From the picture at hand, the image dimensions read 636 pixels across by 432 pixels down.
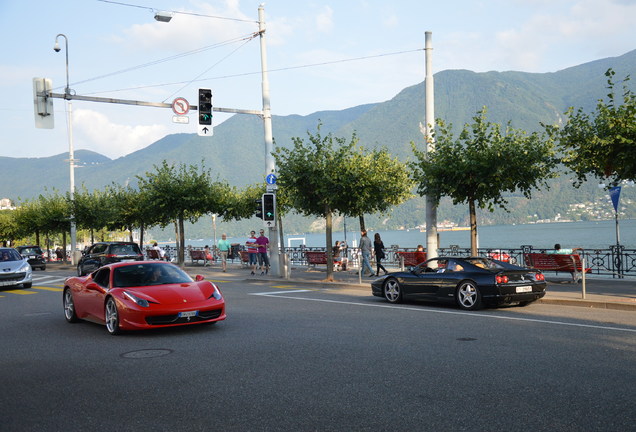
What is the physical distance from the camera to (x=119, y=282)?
11.6m

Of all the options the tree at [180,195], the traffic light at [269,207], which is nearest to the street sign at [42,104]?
the traffic light at [269,207]

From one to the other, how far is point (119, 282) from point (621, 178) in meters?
13.7

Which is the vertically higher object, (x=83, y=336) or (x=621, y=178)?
(x=621, y=178)

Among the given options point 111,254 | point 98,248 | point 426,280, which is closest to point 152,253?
point 98,248

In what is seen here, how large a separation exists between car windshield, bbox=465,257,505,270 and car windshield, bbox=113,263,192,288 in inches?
256

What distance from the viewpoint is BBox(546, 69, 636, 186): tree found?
657 inches

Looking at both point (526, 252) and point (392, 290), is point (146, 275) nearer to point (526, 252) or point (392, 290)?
point (392, 290)

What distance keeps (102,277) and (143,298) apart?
173 centimetres

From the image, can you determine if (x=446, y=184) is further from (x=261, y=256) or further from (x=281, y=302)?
(x=261, y=256)

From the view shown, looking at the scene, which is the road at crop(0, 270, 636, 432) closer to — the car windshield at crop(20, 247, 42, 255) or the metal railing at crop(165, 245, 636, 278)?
the metal railing at crop(165, 245, 636, 278)

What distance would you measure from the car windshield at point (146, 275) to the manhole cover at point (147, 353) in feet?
8.11

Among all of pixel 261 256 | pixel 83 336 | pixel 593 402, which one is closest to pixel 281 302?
pixel 83 336

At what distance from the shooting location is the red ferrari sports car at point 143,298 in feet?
35.1

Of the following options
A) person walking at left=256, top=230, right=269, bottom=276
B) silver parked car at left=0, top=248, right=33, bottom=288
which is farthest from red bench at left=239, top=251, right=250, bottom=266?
silver parked car at left=0, top=248, right=33, bottom=288
